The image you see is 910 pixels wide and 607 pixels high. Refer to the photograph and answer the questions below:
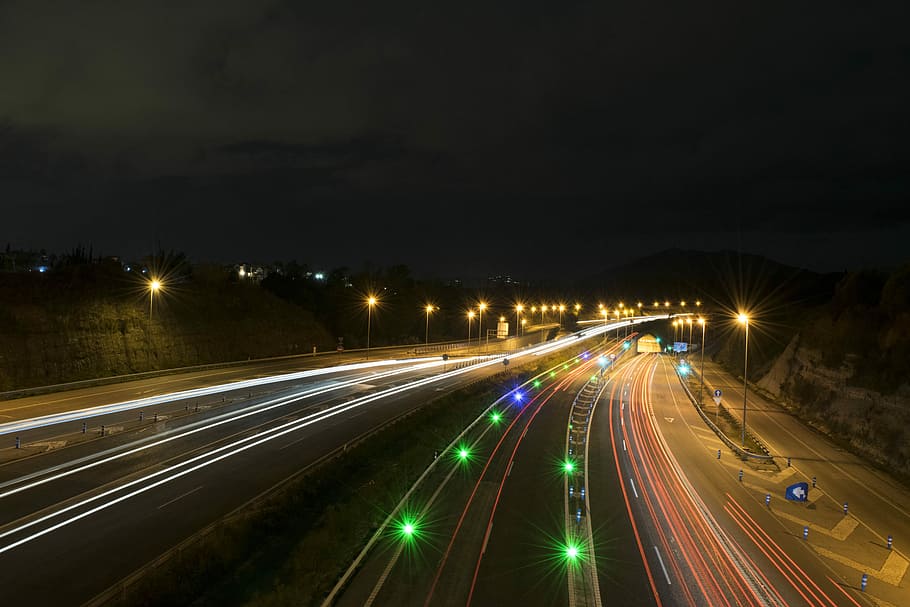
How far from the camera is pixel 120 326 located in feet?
155

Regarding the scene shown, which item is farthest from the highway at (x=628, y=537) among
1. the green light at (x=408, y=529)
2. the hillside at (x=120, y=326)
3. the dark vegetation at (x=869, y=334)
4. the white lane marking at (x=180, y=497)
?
the hillside at (x=120, y=326)

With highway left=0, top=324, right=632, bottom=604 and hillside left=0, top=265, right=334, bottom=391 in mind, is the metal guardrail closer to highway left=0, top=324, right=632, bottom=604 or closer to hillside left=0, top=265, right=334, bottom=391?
highway left=0, top=324, right=632, bottom=604

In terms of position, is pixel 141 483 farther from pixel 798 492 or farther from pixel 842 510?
pixel 842 510

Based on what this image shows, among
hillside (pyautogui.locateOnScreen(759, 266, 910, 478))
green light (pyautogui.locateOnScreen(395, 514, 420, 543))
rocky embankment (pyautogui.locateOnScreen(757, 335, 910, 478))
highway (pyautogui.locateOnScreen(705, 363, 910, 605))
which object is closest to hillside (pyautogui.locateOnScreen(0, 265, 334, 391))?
green light (pyautogui.locateOnScreen(395, 514, 420, 543))

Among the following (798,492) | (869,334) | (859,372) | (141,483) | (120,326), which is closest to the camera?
(141,483)

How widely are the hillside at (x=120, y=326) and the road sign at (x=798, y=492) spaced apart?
4935 cm

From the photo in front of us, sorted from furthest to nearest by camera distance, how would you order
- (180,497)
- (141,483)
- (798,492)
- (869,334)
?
(869,334)
(798,492)
(141,483)
(180,497)

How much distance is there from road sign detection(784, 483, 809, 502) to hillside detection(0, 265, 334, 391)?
49347mm

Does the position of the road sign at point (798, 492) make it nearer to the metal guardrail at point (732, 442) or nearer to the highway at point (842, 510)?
the highway at point (842, 510)

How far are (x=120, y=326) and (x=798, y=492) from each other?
5342 centimetres

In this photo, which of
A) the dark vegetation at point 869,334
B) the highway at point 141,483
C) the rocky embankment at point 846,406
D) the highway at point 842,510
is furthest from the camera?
the dark vegetation at point 869,334

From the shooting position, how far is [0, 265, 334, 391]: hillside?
39781 millimetres

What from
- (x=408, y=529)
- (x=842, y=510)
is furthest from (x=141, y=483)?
(x=842, y=510)

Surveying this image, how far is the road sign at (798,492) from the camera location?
23.7m
